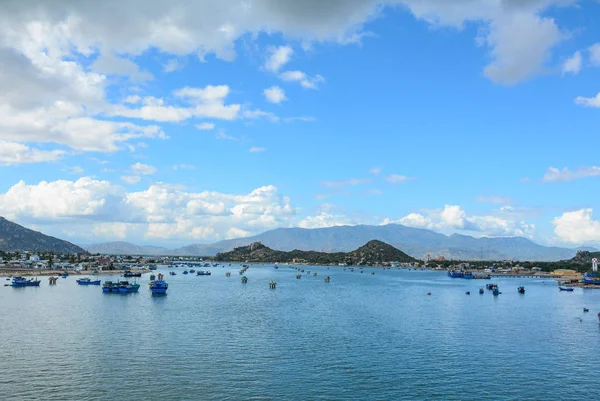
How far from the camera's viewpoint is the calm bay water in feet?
145

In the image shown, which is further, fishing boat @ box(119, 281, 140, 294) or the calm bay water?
fishing boat @ box(119, 281, 140, 294)

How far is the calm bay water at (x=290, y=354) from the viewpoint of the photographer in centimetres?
4406

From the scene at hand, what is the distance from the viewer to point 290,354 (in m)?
58.5

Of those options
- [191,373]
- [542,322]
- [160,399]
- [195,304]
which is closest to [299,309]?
[195,304]

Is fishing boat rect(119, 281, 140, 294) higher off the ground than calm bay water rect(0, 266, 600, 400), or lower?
higher

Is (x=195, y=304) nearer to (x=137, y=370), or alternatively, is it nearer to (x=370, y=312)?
(x=370, y=312)

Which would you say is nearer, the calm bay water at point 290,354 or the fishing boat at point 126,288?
the calm bay water at point 290,354

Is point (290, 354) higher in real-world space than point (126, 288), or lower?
lower

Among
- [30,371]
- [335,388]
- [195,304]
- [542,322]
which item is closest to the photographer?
[335,388]

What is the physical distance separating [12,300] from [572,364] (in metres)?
121

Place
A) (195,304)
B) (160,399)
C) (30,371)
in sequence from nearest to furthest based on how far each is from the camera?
(160,399)
(30,371)
(195,304)

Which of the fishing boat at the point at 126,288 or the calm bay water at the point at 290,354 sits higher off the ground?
the fishing boat at the point at 126,288

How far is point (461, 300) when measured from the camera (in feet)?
452

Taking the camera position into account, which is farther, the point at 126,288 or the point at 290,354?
the point at 126,288
